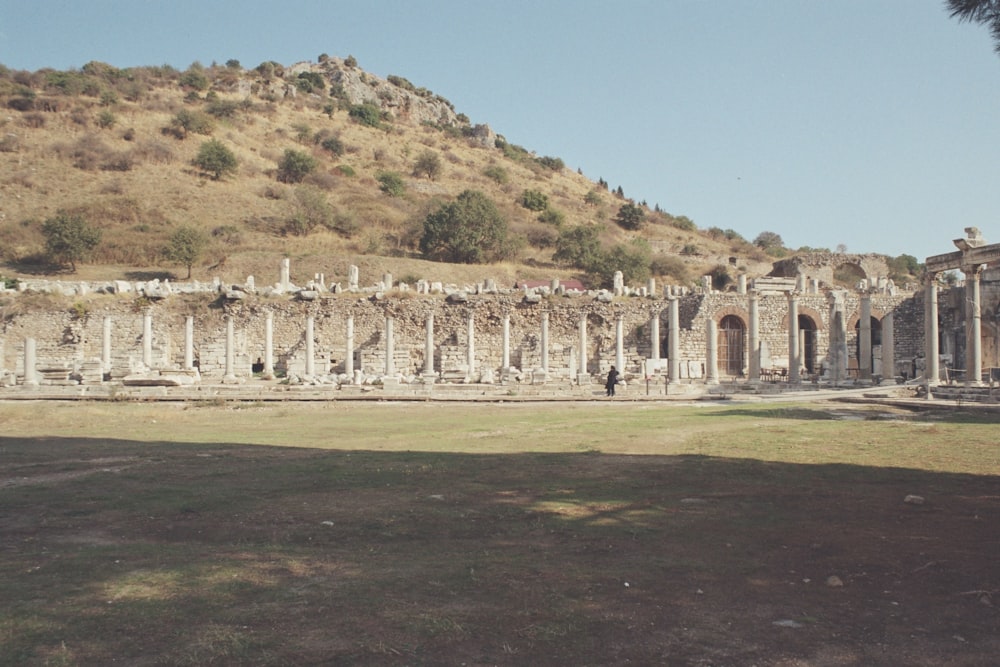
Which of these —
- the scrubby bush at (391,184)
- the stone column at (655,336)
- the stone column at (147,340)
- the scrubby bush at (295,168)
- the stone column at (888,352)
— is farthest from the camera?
the scrubby bush at (391,184)

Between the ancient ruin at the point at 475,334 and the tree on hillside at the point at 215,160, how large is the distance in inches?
1085

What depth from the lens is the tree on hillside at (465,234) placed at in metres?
57.0

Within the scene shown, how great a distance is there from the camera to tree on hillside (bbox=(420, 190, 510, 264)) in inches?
2245

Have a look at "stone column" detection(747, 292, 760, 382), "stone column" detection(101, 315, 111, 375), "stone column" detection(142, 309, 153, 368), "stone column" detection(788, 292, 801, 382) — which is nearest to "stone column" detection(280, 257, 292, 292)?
"stone column" detection(142, 309, 153, 368)

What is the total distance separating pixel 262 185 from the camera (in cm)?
6888

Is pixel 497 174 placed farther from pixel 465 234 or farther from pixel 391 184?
pixel 465 234

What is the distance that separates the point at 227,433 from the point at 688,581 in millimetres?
13648

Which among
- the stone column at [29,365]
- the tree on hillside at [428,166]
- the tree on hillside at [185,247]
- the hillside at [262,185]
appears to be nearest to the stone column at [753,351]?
the hillside at [262,185]

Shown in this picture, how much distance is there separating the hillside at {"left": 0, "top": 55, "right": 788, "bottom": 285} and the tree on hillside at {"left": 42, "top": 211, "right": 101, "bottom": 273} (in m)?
1.12

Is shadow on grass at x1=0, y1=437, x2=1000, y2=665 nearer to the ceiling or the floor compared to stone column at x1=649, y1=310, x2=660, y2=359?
nearer to the floor

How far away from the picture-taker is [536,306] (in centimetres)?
4162

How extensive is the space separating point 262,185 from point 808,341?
48069 mm

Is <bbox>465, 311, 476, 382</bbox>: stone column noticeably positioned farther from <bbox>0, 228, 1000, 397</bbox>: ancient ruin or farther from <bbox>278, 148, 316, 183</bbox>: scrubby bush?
<bbox>278, 148, 316, 183</bbox>: scrubby bush

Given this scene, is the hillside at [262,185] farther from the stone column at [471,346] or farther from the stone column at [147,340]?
the stone column at [147,340]
